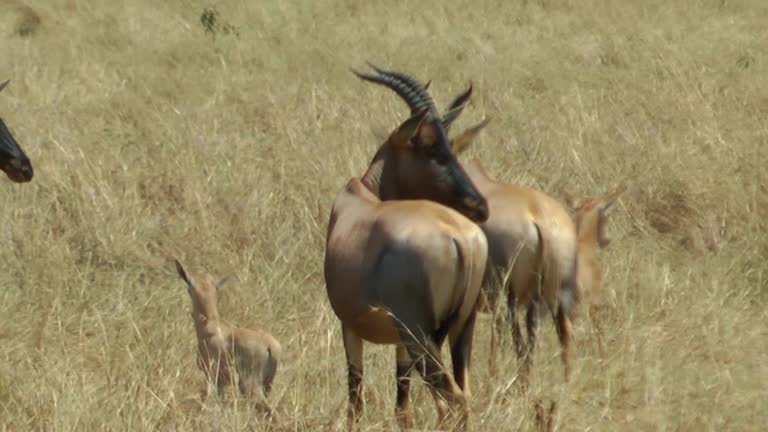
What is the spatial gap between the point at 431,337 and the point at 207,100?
21.3ft

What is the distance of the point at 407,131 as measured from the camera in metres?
5.73

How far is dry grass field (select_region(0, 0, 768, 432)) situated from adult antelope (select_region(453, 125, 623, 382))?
188 millimetres

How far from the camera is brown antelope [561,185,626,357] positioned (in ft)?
21.0

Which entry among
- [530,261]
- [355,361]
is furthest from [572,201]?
[355,361]

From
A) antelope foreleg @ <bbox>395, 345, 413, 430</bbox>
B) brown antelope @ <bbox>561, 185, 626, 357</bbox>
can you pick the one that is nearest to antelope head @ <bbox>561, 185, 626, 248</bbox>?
brown antelope @ <bbox>561, 185, 626, 357</bbox>

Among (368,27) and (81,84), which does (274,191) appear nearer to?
(81,84)

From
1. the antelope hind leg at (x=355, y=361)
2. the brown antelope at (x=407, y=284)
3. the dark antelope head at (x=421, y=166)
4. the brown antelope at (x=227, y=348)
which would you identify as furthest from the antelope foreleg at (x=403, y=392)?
the dark antelope head at (x=421, y=166)

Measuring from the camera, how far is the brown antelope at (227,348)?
5.67 m

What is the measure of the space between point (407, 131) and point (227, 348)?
1169 mm

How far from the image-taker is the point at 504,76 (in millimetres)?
12391

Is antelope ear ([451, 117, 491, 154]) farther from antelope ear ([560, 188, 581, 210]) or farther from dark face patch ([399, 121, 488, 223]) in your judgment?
Answer: antelope ear ([560, 188, 581, 210])

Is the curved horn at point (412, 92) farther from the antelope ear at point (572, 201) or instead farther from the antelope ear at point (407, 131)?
the antelope ear at point (572, 201)

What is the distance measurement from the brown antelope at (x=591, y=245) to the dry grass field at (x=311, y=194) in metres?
0.17

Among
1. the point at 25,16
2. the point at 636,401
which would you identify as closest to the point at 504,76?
the point at 25,16
